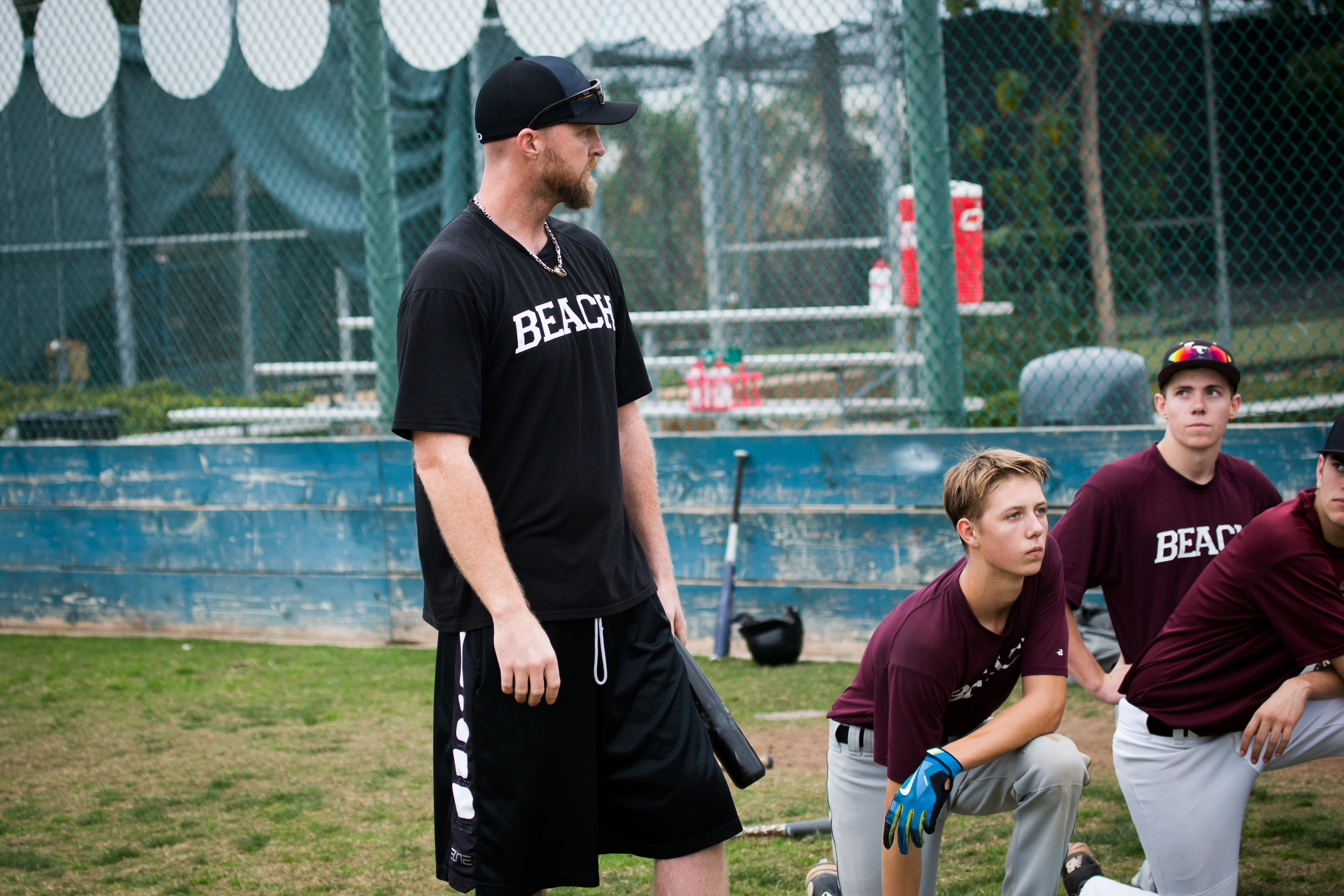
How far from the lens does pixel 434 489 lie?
219 cm

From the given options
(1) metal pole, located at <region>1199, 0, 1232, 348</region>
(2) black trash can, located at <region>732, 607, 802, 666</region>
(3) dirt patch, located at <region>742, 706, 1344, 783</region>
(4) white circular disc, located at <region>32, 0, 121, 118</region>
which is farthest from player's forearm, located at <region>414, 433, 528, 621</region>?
(4) white circular disc, located at <region>32, 0, 121, 118</region>

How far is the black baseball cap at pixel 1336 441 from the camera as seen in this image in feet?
8.49

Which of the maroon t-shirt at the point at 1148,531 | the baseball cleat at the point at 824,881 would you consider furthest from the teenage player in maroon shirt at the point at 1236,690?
the baseball cleat at the point at 824,881

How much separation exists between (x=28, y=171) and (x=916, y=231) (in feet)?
20.6

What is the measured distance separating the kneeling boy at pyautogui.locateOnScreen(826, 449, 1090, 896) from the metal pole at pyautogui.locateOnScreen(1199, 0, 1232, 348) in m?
3.54

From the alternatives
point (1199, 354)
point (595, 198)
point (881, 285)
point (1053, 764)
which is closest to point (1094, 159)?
point (881, 285)

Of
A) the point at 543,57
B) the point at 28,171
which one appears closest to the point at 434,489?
the point at 543,57

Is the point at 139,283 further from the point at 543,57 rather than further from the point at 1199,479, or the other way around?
the point at 1199,479

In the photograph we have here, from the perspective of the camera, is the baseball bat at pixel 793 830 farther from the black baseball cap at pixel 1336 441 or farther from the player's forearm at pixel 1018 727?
the black baseball cap at pixel 1336 441

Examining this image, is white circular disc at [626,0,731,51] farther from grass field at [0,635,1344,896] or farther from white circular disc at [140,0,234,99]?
grass field at [0,635,1344,896]

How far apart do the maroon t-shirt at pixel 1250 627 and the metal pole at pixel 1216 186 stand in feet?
10.5

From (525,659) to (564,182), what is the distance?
991 mm

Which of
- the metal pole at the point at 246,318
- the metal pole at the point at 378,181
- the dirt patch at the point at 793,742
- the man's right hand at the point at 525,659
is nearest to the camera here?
the man's right hand at the point at 525,659

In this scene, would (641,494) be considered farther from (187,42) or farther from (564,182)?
(187,42)
